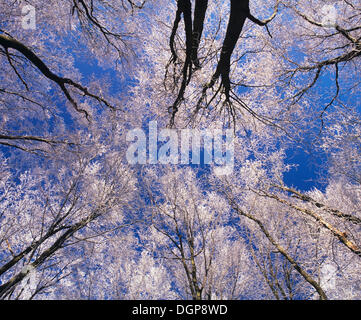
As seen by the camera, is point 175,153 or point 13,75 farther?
point 175,153

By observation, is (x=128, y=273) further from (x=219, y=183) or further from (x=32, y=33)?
(x=32, y=33)

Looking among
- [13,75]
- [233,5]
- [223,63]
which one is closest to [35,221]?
[13,75]

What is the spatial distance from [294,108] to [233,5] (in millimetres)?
3593

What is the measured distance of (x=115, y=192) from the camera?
7203 millimetres

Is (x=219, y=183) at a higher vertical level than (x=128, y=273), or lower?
higher

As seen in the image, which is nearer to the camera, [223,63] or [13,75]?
[223,63]

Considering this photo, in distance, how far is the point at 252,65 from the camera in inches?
305

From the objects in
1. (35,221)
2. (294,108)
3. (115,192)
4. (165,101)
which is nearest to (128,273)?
(35,221)

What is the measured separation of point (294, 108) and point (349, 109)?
109 centimetres
